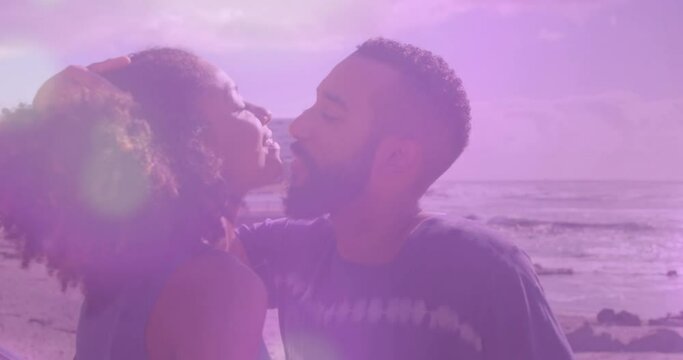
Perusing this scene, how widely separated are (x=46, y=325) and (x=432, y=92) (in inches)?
223

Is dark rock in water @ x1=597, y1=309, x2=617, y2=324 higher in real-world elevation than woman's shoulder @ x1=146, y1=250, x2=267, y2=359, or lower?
lower

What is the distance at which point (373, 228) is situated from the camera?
2.57m

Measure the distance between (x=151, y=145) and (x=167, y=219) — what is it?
0.54ft

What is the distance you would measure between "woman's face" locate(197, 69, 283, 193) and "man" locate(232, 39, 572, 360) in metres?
0.17

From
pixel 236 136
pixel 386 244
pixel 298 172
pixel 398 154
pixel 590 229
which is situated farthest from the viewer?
pixel 590 229

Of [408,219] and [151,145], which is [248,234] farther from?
[151,145]

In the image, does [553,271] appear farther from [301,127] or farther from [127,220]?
[127,220]

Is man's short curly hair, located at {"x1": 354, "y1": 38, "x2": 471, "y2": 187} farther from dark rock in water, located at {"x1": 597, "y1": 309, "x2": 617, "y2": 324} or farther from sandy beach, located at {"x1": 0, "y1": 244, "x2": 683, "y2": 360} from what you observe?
dark rock in water, located at {"x1": 597, "y1": 309, "x2": 617, "y2": 324}

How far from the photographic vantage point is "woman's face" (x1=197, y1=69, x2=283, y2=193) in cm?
229

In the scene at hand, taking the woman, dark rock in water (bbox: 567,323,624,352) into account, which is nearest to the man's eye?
the woman

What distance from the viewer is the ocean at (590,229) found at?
1145 cm

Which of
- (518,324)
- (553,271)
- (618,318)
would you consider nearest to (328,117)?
(518,324)

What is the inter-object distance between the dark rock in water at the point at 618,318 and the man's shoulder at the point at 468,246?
722 cm

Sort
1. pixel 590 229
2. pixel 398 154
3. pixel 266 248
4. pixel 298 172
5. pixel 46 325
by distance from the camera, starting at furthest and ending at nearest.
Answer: pixel 590 229 < pixel 46 325 < pixel 266 248 < pixel 298 172 < pixel 398 154
